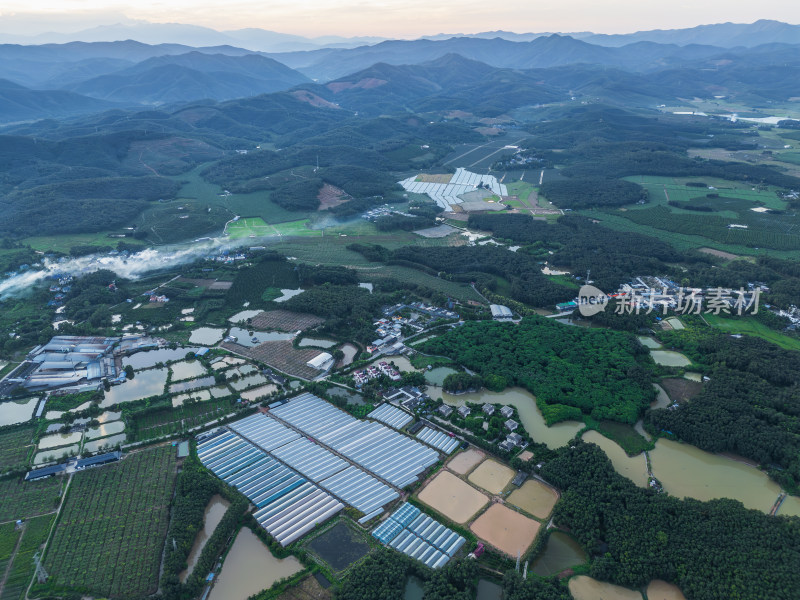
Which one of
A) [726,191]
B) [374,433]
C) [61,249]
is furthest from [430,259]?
[726,191]

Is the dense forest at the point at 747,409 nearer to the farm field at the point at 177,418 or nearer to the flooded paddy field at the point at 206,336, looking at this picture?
the farm field at the point at 177,418

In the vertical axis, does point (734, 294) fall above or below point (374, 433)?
→ above

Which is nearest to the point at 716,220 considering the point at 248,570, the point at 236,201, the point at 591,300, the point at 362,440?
the point at 591,300

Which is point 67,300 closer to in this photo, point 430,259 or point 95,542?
point 95,542

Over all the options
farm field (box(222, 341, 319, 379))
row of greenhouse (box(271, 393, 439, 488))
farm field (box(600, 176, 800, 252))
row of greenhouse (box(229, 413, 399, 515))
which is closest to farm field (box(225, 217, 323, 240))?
farm field (box(222, 341, 319, 379))

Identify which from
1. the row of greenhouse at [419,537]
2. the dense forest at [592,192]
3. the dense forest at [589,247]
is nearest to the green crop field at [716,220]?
the dense forest at [592,192]

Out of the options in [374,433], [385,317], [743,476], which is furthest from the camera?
[385,317]
